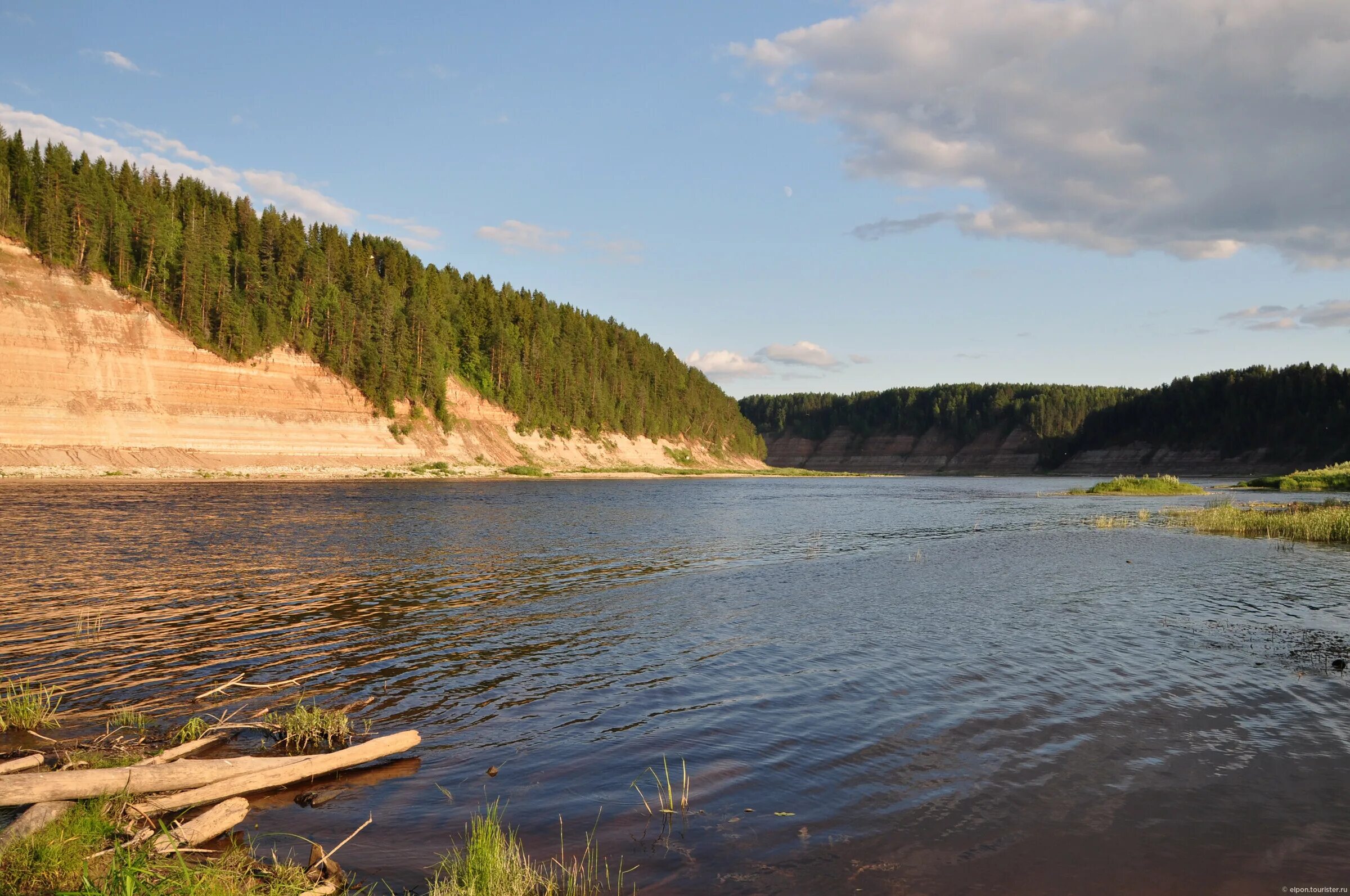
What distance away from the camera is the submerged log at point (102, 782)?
689 cm

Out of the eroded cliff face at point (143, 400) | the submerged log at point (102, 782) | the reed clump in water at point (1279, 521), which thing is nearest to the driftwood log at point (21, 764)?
the submerged log at point (102, 782)

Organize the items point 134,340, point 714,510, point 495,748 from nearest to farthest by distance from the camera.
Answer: point 495,748 < point 714,510 < point 134,340

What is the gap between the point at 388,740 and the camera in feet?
31.6

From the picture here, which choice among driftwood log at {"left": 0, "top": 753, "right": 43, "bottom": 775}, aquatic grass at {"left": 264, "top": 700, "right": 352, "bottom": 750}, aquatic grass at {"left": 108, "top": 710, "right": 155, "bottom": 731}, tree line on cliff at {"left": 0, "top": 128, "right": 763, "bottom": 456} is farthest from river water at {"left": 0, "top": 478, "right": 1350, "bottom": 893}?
tree line on cliff at {"left": 0, "top": 128, "right": 763, "bottom": 456}

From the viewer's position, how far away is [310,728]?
10188 millimetres

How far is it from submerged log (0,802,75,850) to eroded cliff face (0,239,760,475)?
7012 cm

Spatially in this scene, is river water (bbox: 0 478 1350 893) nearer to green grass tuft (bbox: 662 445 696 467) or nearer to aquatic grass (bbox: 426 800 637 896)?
aquatic grass (bbox: 426 800 637 896)

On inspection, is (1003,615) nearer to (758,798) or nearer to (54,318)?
(758,798)

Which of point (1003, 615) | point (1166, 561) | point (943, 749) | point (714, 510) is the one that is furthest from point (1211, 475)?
point (943, 749)

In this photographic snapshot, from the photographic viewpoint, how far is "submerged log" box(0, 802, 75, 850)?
6223mm

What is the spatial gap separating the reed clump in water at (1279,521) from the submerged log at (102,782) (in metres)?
43.6

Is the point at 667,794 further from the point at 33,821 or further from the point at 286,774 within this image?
the point at 33,821

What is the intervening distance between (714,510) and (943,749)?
47648 mm

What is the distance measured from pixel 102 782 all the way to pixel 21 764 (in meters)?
1.82
